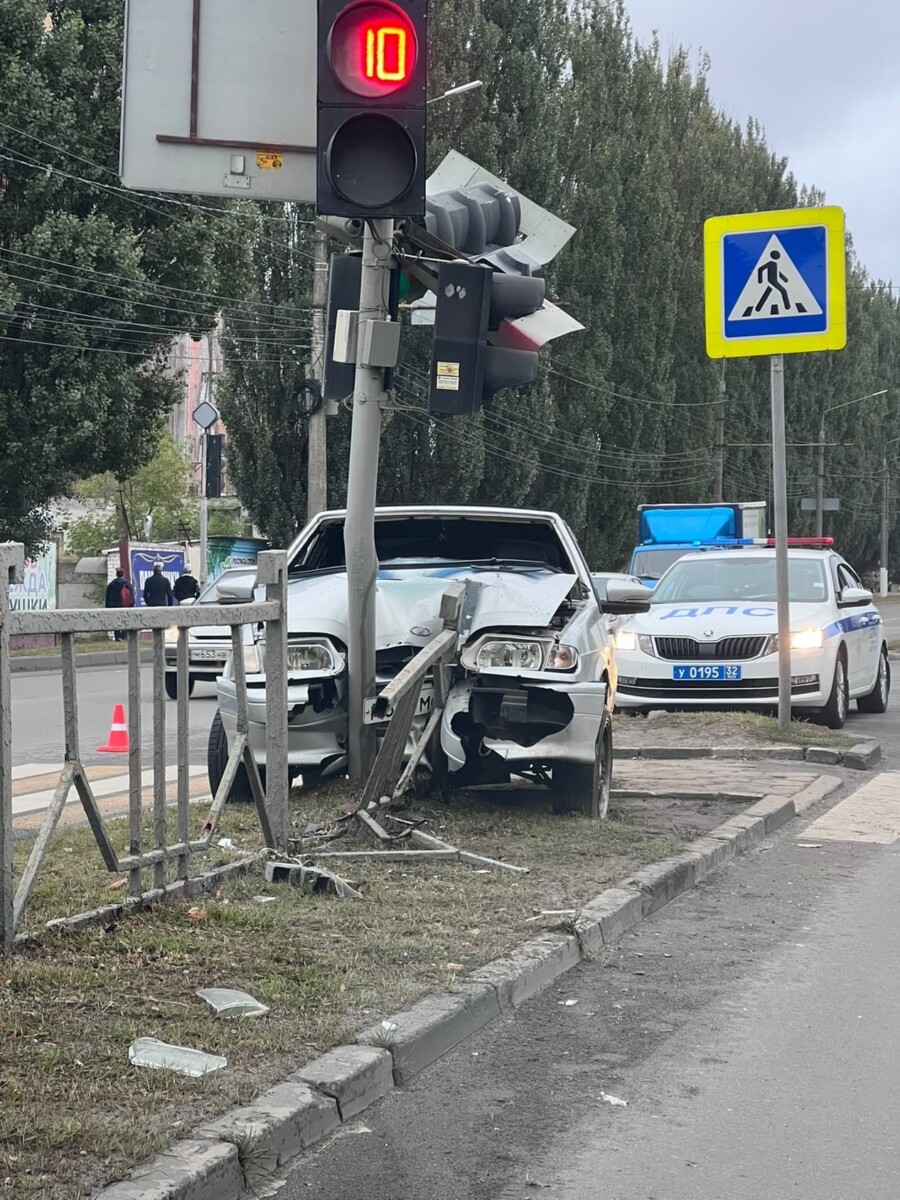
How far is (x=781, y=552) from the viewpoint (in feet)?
41.2

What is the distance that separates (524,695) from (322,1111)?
4.04 metres

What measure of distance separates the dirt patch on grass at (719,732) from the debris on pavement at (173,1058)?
8.33 m

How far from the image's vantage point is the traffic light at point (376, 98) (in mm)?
6863

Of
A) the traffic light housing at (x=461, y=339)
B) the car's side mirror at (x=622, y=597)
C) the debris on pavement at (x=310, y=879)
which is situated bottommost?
the debris on pavement at (x=310, y=879)

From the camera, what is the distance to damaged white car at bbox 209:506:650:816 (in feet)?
25.9

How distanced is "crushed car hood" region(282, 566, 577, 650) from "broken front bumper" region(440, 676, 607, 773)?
32 cm

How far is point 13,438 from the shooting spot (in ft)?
82.9

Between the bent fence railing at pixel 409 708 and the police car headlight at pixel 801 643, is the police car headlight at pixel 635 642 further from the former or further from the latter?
the bent fence railing at pixel 409 708

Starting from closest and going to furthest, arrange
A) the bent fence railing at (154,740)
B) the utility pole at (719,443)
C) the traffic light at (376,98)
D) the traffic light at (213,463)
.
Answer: the bent fence railing at (154,740) < the traffic light at (376,98) < the traffic light at (213,463) < the utility pole at (719,443)

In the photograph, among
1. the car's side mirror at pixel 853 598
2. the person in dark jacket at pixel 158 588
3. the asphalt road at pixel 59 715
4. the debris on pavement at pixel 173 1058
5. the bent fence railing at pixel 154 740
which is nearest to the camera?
the debris on pavement at pixel 173 1058

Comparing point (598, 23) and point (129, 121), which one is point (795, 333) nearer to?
point (129, 121)

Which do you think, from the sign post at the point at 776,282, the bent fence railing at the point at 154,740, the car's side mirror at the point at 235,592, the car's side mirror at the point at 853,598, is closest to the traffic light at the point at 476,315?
the bent fence railing at the point at 154,740

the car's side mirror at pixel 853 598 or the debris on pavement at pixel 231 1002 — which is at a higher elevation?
the car's side mirror at pixel 853 598

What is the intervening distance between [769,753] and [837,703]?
8.78ft
